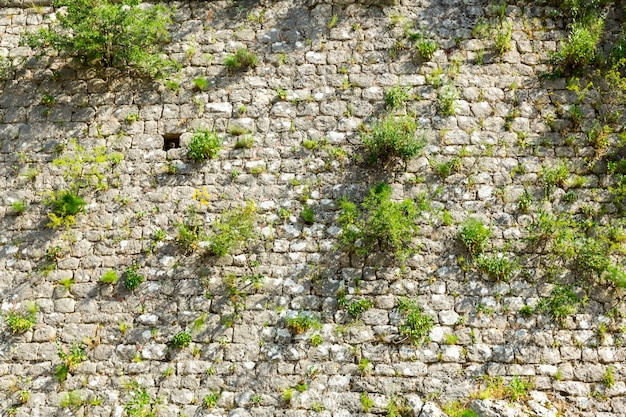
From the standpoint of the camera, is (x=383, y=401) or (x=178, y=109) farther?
(x=178, y=109)

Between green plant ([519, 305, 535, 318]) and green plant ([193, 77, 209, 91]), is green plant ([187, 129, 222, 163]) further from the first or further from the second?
green plant ([519, 305, 535, 318])

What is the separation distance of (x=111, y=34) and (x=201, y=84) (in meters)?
1.19

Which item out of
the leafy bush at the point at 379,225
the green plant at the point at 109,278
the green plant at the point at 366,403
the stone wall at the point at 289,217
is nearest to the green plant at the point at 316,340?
the stone wall at the point at 289,217

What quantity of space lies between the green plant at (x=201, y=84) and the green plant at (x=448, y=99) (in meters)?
2.77

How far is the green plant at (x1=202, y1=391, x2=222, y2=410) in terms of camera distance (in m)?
7.52

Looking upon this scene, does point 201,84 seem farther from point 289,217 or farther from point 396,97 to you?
point 396,97

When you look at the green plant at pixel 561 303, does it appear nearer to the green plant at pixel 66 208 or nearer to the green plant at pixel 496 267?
the green plant at pixel 496 267

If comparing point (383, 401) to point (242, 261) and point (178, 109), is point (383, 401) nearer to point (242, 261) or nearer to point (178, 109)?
point (242, 261)

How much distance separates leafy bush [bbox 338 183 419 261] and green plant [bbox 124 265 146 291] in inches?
87.4

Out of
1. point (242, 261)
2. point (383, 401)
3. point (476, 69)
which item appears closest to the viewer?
point (383, 401)

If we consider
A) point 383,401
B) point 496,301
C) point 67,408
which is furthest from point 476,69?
point 67,408

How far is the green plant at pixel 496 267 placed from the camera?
7.88 m

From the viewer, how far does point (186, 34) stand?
30.2 feet

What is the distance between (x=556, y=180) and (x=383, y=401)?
3.10 metres
